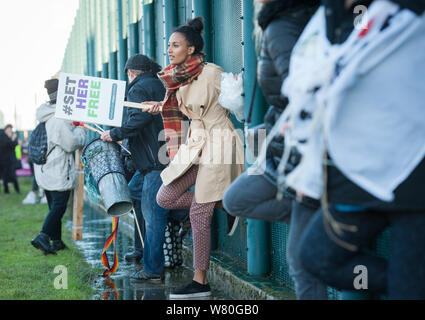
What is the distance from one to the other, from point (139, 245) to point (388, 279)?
465 centimetres

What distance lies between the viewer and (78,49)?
24.1m

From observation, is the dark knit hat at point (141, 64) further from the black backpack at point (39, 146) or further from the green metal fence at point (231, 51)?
the black backpack at point (39, 146)

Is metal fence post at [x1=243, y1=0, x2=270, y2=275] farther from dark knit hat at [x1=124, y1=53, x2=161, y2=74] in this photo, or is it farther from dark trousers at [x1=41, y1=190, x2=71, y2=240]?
dark trousers at [x1=41, y1=190, x2=71, y2=240]

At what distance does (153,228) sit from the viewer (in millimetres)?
5641

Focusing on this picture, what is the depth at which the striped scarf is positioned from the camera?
15.6 feet

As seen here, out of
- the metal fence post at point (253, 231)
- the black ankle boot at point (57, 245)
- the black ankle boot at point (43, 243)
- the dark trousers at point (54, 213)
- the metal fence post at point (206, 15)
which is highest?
the metal fence post at point (206, 15)

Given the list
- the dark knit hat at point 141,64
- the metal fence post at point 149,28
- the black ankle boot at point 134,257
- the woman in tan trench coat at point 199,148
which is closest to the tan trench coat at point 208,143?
the woman in tan trench coat at point 199,148

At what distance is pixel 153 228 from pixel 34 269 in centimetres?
175

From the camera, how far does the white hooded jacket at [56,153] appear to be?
7598mm

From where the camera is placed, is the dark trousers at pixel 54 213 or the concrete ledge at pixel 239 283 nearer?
the concrete ledge at pixel 239 283

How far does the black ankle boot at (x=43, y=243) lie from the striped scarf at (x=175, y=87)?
307cm

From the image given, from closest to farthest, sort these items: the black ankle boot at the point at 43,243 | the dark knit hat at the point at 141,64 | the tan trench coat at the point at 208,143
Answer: the tan trench coat at the point at 208,143 < the dark knit hat at the point at 141,64 < the black ankle boot at the point at 43,243

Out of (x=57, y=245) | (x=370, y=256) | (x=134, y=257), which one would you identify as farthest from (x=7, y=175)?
(x=370, y=256)
